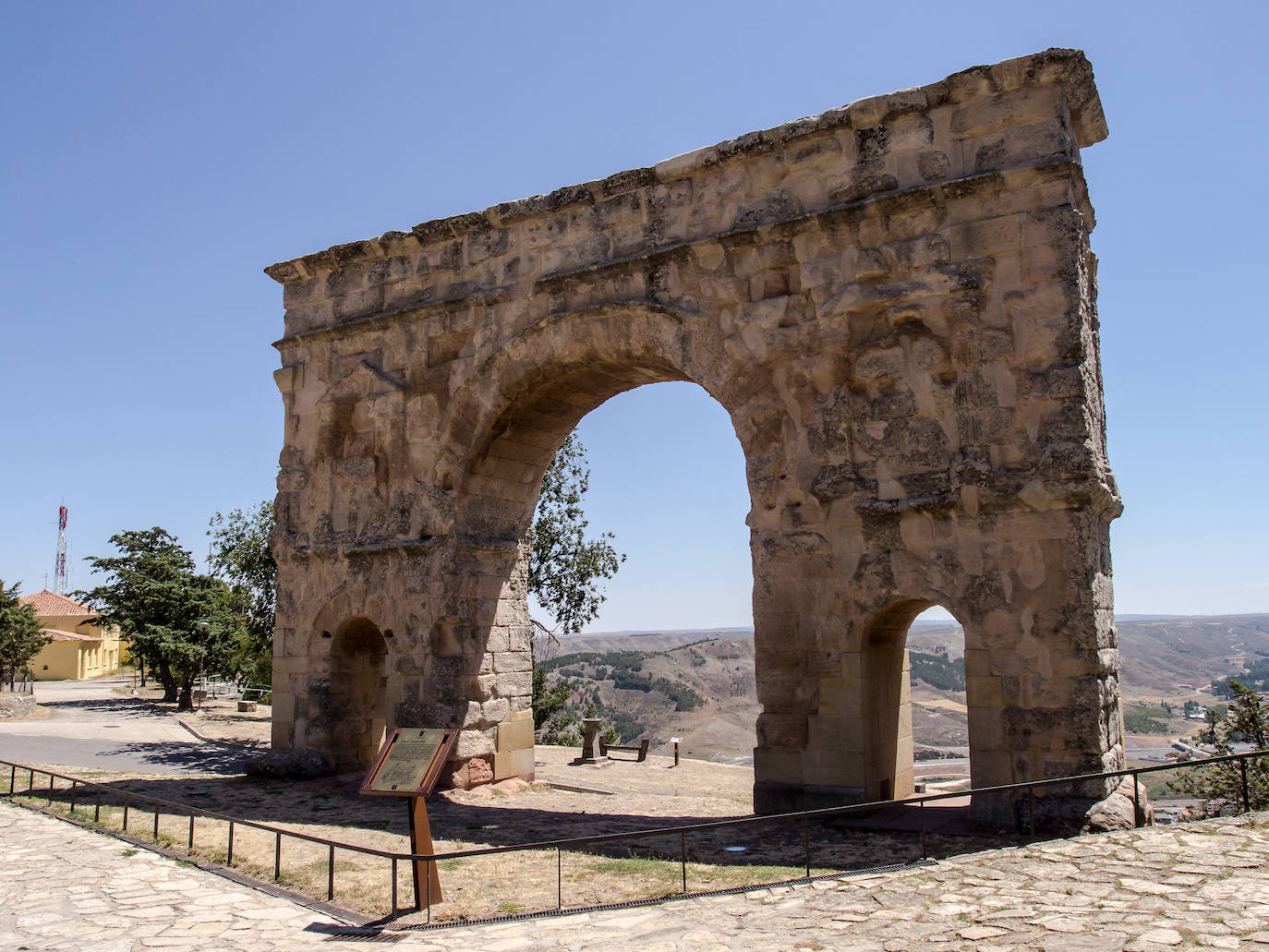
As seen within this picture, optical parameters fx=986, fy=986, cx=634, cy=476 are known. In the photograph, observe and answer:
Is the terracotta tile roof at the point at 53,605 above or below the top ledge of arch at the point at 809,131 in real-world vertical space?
below

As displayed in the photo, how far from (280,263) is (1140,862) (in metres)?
11.0

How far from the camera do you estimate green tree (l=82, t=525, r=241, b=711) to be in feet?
74.5

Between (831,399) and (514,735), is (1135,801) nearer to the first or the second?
(831,399)

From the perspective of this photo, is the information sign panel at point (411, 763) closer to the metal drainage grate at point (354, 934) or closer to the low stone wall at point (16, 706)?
the metal drainage grate at point (354, 934)

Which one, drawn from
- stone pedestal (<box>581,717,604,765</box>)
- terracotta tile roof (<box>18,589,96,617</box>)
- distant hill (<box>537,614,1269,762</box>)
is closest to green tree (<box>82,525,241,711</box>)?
distant hill (<box>537,614,1269,762</box>)

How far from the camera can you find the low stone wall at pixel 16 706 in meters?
20.5

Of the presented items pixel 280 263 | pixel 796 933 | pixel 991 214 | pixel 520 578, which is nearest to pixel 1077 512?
pixel 991 214

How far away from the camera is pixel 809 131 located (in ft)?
28.4

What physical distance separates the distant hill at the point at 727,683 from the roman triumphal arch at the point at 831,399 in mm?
15472

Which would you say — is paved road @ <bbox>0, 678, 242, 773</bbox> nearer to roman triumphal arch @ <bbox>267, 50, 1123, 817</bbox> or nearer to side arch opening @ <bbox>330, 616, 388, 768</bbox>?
side arch opening @ <bbox>330, 616, 388, 768</bbox>

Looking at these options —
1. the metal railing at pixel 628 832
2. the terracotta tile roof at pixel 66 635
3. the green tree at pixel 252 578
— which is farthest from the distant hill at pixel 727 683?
the terracotta tile roof at pixel 66 635

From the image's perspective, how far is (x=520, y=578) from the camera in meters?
11.5

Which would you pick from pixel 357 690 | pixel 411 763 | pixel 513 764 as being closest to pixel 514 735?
pixel 513 764

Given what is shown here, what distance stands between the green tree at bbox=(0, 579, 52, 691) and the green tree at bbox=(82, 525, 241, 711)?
219cm
